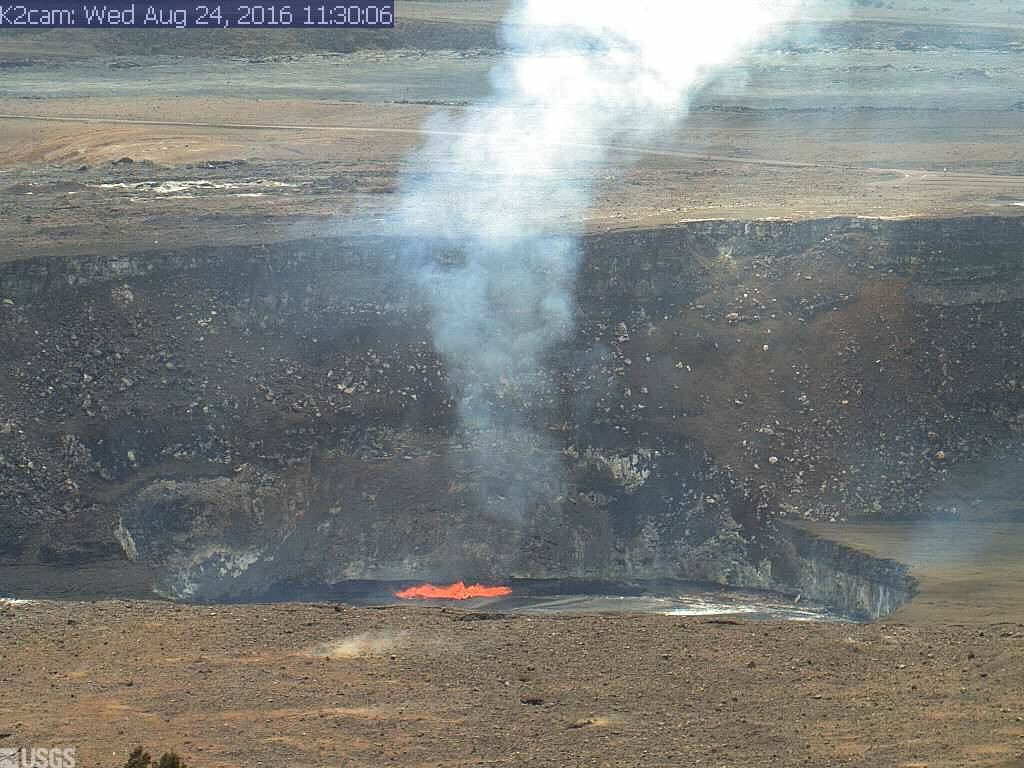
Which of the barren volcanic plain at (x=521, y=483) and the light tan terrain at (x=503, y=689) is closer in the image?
the light tan terrain at (x=503, y=689)

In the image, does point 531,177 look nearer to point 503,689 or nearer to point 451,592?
point 451,592

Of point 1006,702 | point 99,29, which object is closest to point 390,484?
point 1006,702

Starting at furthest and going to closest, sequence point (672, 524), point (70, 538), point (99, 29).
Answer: point (99, 29) → point (672, 524) → point (70, 538)

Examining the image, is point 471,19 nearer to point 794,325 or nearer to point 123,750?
point 794,325

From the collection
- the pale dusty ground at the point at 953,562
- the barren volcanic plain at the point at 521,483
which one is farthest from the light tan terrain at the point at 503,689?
the pale dusty ground at the point at 953,562

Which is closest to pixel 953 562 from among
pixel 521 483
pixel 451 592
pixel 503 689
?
pixel 521 483

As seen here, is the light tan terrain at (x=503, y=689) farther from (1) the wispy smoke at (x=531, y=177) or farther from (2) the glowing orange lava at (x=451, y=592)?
(1) the wispy smoke at (x=531, y=177)
